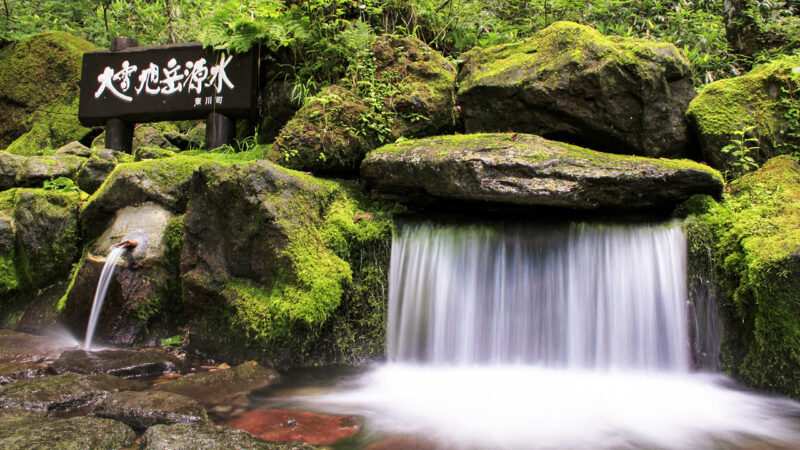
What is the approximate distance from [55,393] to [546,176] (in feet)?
13.6

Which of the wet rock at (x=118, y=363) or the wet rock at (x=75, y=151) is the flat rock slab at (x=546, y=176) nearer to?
the wet rock at (x=118, y=363)

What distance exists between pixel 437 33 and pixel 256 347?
521cm

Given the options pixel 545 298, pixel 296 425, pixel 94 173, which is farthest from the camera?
pixel 94 173

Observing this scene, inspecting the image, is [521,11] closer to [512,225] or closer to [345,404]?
[512,225]

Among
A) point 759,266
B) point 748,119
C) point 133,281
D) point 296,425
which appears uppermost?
point 748,119

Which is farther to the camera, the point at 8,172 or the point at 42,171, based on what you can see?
the point at 8,172

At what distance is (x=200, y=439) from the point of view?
2.47m

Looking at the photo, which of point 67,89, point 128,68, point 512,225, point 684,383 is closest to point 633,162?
point 512,225

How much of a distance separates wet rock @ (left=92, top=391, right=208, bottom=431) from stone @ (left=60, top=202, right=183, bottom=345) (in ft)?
5.78

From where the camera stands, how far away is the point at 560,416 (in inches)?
133

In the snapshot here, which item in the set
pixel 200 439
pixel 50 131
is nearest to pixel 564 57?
pixel 200 439

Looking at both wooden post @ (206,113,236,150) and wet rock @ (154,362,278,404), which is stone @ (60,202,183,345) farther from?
wooden post @ (206,113,236,150)

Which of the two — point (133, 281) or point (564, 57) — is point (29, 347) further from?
point (564, 57)

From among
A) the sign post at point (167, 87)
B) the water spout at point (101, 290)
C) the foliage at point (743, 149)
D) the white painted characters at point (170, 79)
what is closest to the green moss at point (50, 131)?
the sign post at point (167, 87)
